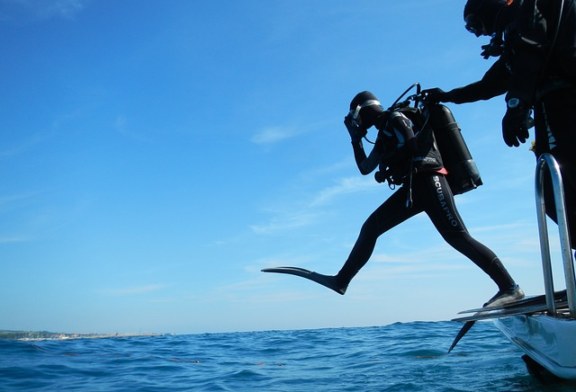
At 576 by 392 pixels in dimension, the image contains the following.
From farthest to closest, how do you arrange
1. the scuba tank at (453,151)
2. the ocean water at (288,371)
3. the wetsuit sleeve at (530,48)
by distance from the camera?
1. the scuba tank at (453,151)
2. the ocean water at (288,371)
3. the wetsuit sleeve at (530,48)

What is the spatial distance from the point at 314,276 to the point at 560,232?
2748 mm

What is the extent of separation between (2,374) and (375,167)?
4.78 meters

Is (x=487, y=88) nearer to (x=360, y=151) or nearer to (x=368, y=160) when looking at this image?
(x=368, y=160)

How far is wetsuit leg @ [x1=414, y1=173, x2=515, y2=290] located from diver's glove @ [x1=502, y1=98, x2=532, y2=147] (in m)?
0.98

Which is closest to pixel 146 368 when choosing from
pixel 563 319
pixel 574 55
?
pixel 563 319

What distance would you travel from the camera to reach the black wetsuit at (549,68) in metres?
2.62

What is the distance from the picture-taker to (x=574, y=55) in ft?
8.57

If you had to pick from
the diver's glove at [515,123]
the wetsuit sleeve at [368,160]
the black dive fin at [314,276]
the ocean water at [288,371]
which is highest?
the wetsuit sleeve at [368,160]

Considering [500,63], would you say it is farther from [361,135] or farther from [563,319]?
[563,319]

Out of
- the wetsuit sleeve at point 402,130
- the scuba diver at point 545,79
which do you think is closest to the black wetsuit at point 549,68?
the scuba diver at point 545,79

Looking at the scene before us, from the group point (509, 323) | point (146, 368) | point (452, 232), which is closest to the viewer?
point (509, 323)

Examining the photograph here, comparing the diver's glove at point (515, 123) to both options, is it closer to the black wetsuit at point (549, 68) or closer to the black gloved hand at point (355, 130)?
the black wetsuit at point (549, 68)

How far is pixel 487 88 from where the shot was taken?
11.5ft

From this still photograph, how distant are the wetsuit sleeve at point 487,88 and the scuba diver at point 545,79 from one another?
0.35m
